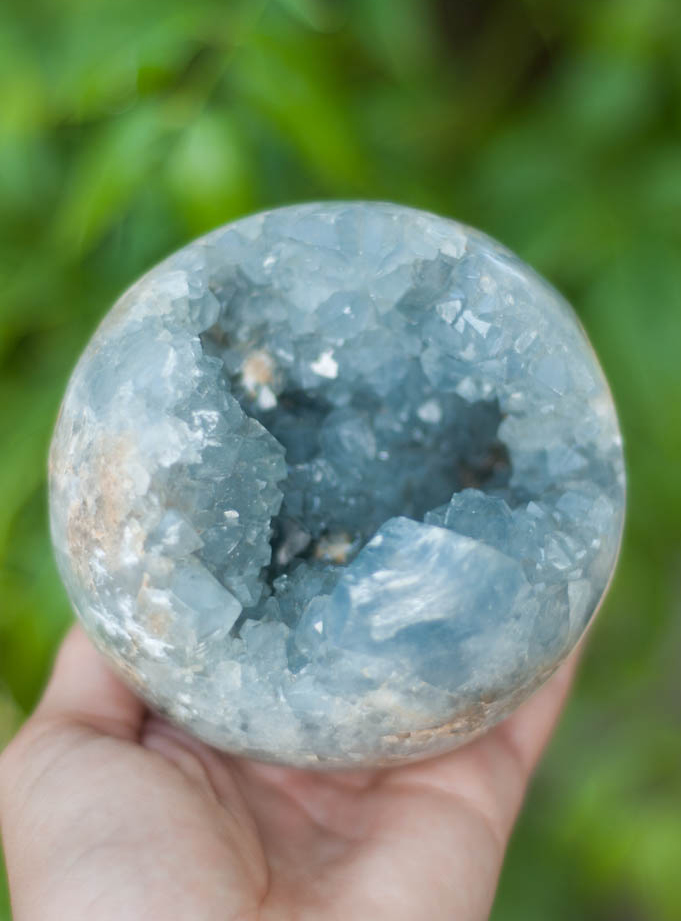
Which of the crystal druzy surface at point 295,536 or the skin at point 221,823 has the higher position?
the crystal druzy surface at point 295,536

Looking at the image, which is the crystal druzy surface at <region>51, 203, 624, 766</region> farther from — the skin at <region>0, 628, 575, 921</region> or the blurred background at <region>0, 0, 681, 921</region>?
the blurred background at <region>0, 0, 681, 921</region>

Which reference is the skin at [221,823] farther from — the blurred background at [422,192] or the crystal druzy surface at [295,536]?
the blurred background at [422,192]

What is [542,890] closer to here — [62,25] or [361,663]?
[361,663]

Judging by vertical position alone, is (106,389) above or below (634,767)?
above

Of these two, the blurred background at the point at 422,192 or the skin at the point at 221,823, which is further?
the blurred background at the point at 422,192

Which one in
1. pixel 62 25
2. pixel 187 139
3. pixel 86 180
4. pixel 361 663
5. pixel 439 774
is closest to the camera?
pixel 361 663

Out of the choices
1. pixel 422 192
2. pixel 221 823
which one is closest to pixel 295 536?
pixel 221 823

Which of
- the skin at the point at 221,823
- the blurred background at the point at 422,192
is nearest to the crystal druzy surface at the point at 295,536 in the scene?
the skin at the point at 221,823

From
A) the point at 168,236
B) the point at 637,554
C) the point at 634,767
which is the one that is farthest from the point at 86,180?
the point at 634,767

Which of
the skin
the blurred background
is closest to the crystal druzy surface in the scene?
the skin
